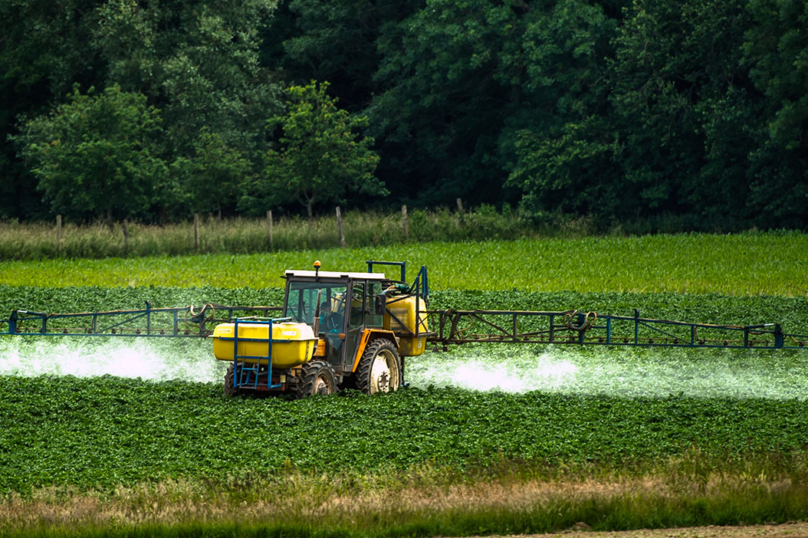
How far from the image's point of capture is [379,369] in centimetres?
1611

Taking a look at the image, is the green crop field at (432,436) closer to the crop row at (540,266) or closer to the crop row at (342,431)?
the crop row at (342,431)

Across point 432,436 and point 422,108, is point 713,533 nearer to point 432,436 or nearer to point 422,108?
point 432,436

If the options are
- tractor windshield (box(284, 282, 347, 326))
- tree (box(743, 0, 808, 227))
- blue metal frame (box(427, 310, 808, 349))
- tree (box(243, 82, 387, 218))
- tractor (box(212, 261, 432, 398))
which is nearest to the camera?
tractor (box(212, 261, 432, 398))

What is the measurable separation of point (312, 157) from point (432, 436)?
37151 millimetres

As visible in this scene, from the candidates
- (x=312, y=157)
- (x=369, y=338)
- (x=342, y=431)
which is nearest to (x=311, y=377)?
(x=369, y=338)

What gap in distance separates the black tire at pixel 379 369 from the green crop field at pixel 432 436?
0.96 feet

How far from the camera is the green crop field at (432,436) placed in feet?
33.7

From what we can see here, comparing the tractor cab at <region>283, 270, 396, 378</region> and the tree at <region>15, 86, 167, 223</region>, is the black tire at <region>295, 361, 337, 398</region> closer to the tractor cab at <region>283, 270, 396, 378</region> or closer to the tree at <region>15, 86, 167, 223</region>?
the tractor cab at <region>283, 270, 396, 378</region>

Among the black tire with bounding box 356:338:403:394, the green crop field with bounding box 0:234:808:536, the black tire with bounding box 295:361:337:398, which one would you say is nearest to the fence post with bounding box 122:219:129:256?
the green crop field with bounding box 0:234:808:536

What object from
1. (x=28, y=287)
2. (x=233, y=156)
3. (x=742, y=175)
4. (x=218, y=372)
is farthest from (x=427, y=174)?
(x=218, y=372)

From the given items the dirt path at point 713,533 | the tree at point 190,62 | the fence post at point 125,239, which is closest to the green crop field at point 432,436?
the dirt path at point 713,533

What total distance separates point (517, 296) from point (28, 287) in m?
13.8

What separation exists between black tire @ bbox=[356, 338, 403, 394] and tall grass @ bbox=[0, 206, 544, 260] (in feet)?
78.0

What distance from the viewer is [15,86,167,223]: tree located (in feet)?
153
